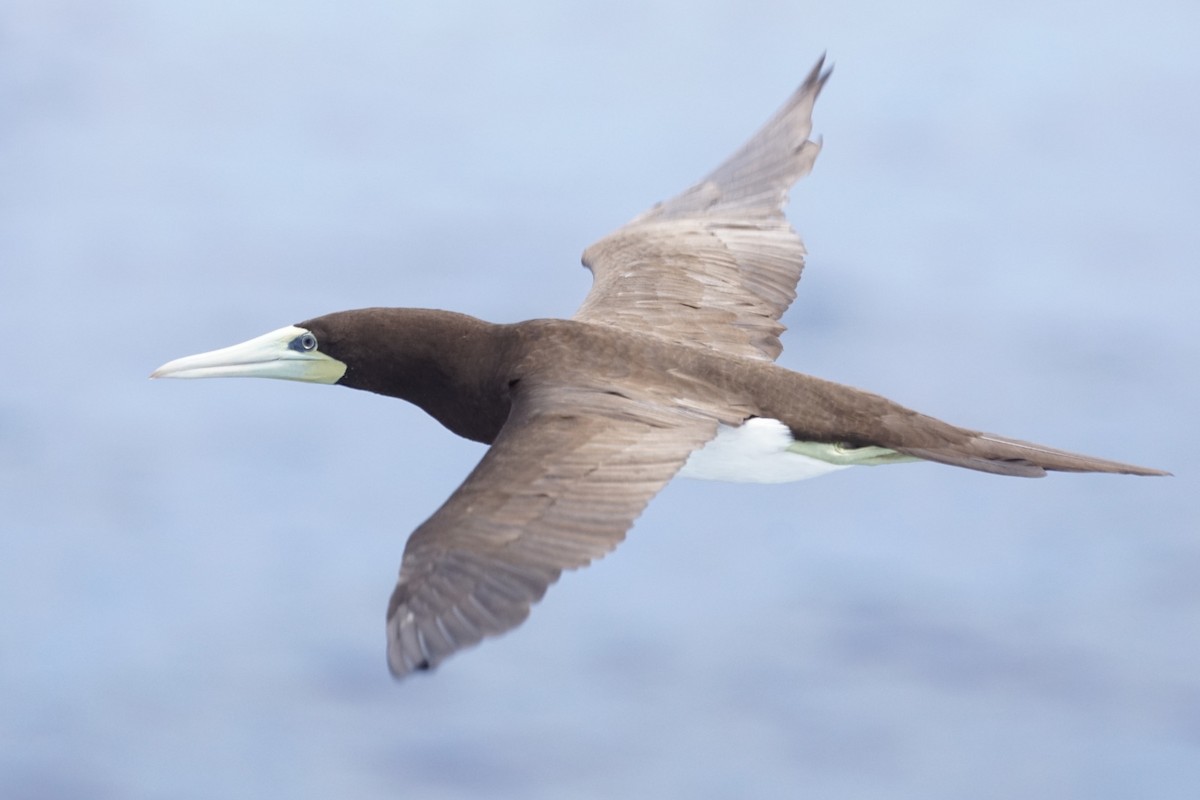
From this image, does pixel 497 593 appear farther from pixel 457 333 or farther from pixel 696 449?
pixel 457 333

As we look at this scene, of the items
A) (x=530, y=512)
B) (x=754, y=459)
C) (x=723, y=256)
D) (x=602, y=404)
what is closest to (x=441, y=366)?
(x=602, y=404)

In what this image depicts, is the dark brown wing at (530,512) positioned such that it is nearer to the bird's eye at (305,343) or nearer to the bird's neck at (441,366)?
the bird's neck at (441,366)

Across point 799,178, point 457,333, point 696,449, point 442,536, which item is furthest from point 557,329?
point 799,178

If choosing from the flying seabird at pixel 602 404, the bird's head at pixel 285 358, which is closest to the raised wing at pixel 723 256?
the flying seabird at pixel 602 404

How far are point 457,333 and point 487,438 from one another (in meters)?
0.46

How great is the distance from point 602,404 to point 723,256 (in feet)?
7.86

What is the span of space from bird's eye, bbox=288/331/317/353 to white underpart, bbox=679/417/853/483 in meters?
1.73

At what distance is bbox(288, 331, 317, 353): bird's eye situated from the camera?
8.54 meters

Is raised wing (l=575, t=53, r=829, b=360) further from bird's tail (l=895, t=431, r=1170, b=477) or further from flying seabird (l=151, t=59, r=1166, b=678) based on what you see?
bird's tail (l=895, t=431, r=1170, b=477)

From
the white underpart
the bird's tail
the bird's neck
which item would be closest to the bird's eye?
the bird's neck

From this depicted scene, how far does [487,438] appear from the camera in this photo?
27.5ft

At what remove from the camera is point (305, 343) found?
8555 mm

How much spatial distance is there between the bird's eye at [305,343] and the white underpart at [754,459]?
173 cm

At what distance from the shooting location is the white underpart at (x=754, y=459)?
25.7 ft
